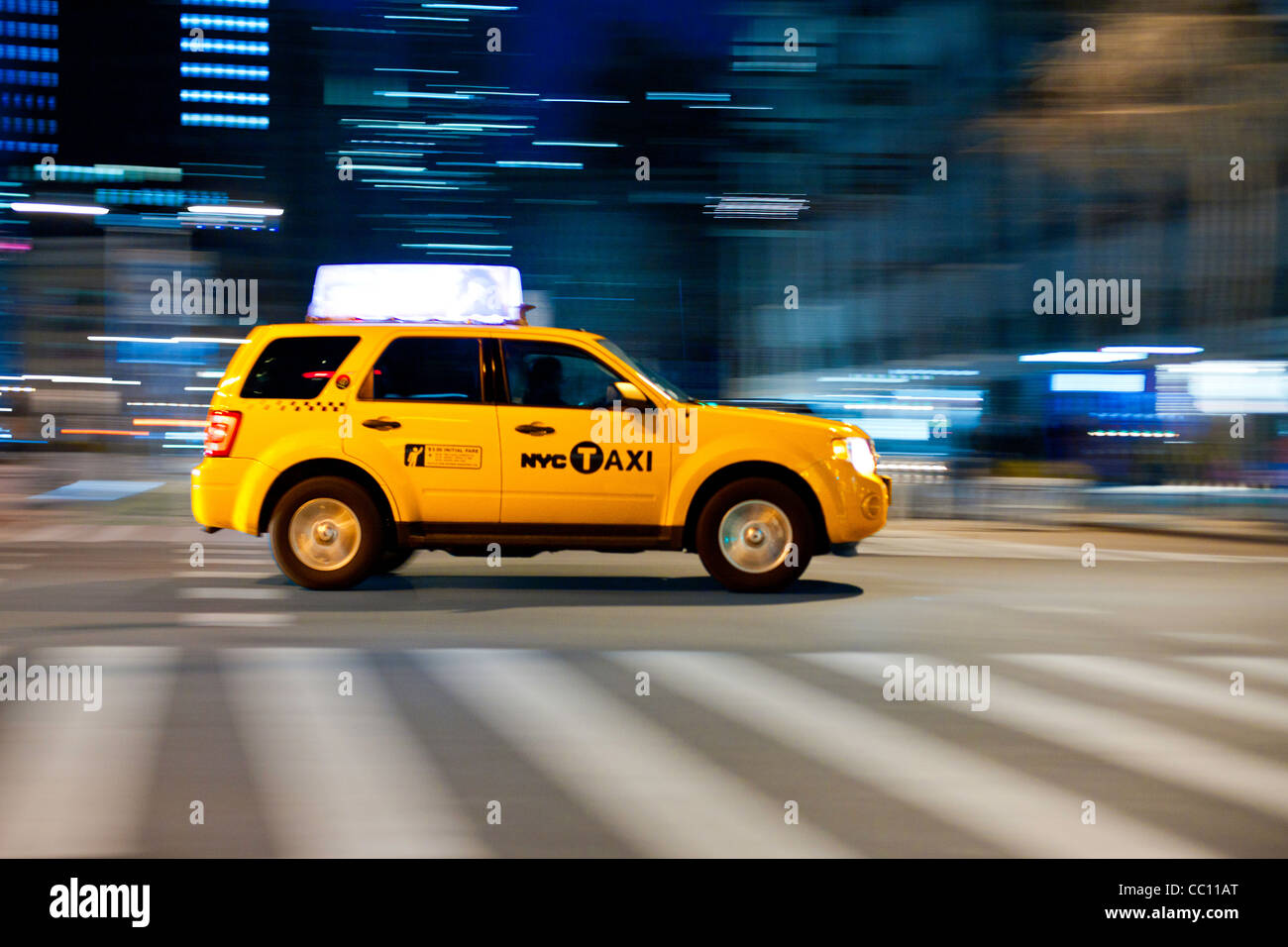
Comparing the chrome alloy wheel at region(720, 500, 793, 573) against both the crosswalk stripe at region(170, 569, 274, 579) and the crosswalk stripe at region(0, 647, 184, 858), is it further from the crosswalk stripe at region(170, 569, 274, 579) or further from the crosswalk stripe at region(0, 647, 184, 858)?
the crosswalk stripe at region(0, 647, 184, 858)

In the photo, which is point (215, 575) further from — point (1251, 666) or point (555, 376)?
point (1251, 666)

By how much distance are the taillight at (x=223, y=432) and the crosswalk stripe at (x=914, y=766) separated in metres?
4.35

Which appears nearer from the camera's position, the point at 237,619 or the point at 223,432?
the point at 237,619

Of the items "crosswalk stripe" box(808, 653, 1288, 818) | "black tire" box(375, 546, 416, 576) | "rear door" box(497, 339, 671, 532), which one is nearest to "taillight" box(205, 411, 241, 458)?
"black tire" box(375, 546, 416, 576)

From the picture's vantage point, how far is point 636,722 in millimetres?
6445

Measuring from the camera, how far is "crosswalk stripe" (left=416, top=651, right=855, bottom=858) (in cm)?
472

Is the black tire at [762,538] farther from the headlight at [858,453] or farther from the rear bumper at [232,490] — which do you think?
the rear bumper at [232,490]

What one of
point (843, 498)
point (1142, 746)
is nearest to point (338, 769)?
point (1142, 746)

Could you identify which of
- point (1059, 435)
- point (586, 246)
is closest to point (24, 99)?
point (586, 246)

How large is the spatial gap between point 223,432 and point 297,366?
75 centimetres

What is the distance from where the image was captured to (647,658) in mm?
8117

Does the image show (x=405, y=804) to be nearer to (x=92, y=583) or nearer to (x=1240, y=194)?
(x=92, y=583)

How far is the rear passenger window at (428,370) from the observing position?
10.8 metres

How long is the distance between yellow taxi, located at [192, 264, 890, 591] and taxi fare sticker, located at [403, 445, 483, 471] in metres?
0.01
